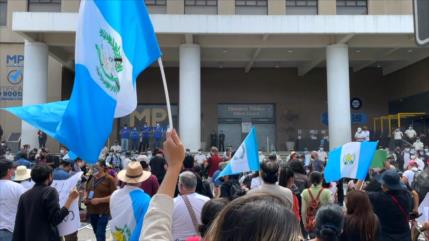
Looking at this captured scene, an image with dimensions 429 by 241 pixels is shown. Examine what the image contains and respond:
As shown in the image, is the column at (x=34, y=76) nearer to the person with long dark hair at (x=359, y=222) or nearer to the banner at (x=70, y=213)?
the banner at (x=70, y=213)

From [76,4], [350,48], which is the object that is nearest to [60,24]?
[76,4]

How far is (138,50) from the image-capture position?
3.89 m

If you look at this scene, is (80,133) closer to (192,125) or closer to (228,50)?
(192,125)

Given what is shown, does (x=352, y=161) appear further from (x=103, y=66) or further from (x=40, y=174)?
(x=103, y=66)

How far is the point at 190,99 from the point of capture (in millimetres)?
26797

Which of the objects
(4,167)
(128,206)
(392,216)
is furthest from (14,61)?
(392,216)

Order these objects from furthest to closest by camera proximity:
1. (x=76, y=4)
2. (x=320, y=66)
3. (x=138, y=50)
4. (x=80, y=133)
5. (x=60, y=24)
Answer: (x=320, y=66), (x=76, y=4), (x=60, y=24), (x=138, y=50), (x=80, y=133)

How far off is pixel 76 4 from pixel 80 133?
27.7 m

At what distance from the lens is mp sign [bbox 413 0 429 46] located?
10.9 feet

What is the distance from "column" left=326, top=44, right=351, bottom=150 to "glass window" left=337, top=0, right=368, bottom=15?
4.26 meters

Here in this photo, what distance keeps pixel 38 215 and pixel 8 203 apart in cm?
85

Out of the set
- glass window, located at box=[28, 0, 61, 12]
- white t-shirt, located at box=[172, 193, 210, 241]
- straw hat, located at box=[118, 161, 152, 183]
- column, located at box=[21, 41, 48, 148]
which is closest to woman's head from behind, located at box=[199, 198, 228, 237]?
white t-shirt, located at box=[172, 193, 210, 241]

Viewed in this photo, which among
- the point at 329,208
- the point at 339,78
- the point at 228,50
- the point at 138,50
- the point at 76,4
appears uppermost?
the point at 76,4

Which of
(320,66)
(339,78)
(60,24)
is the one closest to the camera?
(60,24)
